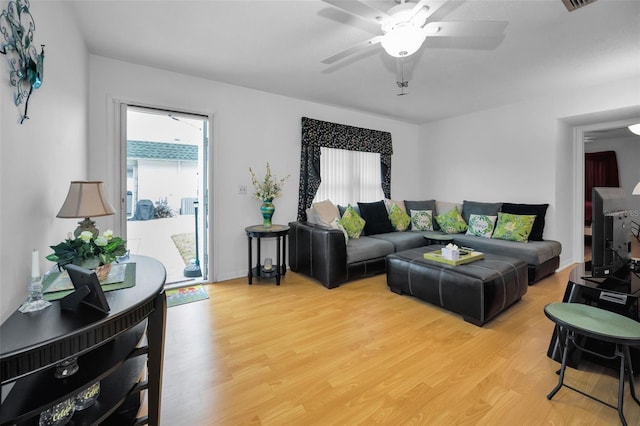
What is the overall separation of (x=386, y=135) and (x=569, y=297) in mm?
3864

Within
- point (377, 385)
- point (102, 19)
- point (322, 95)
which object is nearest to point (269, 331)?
point (377, 385)

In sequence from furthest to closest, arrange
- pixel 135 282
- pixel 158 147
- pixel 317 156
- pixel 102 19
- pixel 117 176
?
pixel 158 147 < pixel 317 156 < pixel 117 176 < pixel 102 19 < pixel 135 282

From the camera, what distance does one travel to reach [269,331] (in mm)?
2336

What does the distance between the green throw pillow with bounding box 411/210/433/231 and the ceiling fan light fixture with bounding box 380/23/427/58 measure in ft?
11.3

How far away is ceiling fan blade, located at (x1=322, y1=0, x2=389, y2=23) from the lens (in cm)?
149

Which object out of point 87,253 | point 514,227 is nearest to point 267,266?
point 87,253

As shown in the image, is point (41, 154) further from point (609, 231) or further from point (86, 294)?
point (609, 231)

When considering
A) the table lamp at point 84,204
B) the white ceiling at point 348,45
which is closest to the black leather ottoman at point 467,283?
the white ceiling at point 348,45

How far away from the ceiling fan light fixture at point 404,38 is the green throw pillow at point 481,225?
3.36 metres

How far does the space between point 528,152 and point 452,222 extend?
59.6 inches

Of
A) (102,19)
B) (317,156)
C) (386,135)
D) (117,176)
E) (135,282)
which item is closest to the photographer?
(135,282)

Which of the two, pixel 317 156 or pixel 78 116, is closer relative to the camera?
pixel 78 116

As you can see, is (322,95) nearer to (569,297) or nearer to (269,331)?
(269,331)

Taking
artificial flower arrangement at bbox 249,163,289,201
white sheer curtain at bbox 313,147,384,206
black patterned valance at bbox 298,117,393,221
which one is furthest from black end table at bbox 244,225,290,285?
white sheer curtain at bbox 313,147,384,206
